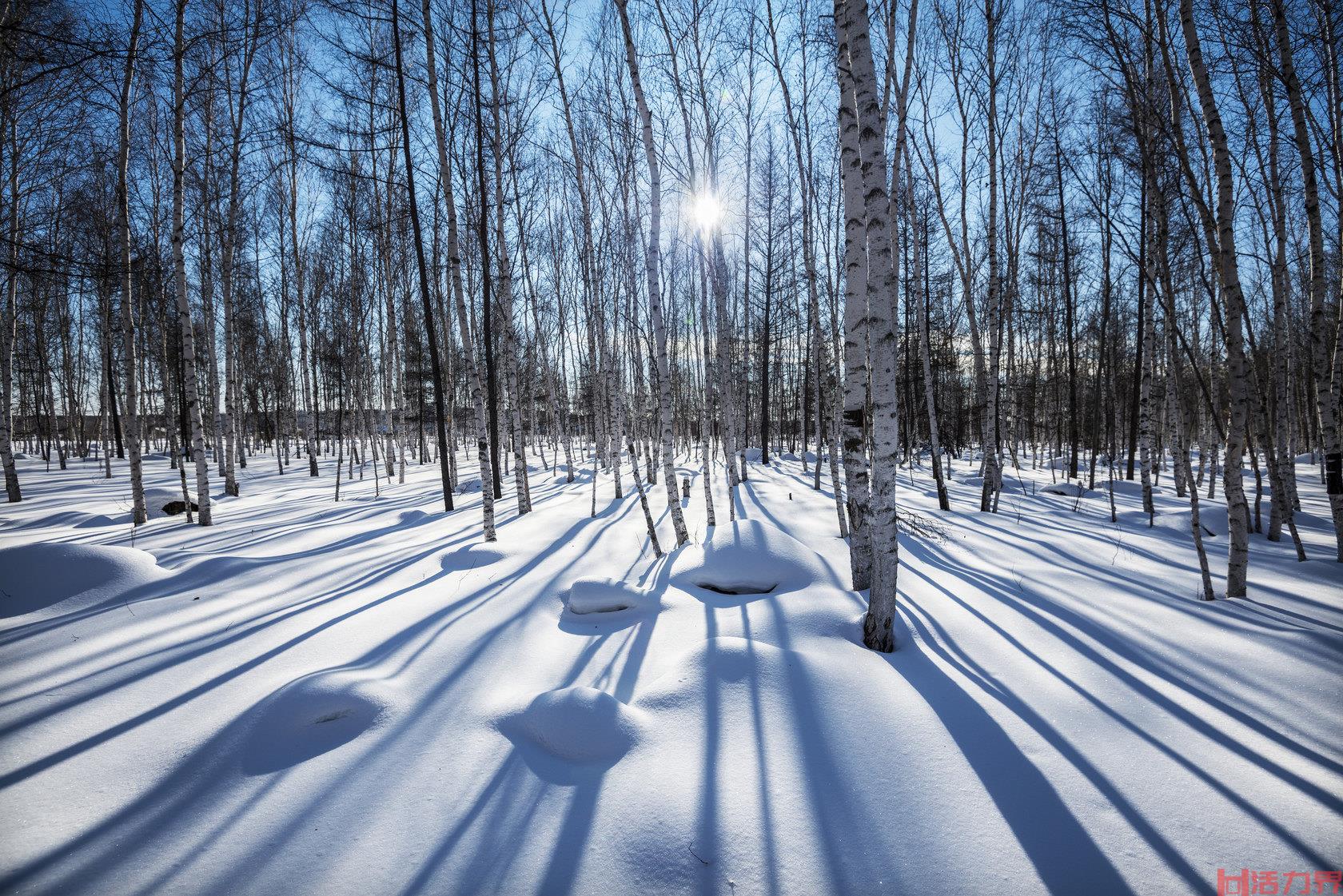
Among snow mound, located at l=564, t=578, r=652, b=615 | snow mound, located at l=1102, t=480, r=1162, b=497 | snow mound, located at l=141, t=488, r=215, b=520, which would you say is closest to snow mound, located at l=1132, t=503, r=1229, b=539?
snow mound, located at l=1102, t=480, r=1162, b=497

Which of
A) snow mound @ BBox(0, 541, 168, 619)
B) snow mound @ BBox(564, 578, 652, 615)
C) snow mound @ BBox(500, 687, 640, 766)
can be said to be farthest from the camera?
snow mound @ BBox(564, 578, 652, 615)

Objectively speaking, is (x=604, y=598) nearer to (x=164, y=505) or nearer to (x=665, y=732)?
(x=665, y=732)

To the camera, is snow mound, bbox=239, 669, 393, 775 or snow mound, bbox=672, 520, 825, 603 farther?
snow mound, bbox=672, 520, 825, 603

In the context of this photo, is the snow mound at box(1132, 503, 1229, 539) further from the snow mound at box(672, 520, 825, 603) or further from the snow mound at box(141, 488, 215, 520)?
the snow mound at box(141, 488, 215, 520)

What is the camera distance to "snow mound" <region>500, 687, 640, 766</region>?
7.78 ft

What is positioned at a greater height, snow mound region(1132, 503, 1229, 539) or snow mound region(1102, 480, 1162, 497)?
snow mound region(1132, 503, 1229, 539)

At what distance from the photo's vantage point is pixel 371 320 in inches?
778

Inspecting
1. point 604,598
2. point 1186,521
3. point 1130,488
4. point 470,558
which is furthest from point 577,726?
point 1130,488

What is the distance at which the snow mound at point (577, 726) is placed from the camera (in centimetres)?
237

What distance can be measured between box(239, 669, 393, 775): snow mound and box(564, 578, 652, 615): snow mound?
5.62ft

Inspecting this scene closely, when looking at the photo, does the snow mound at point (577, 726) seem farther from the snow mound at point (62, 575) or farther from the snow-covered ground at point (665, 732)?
the snow mound at point (62, 575)

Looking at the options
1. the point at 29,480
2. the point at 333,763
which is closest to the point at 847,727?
the point at 333,763

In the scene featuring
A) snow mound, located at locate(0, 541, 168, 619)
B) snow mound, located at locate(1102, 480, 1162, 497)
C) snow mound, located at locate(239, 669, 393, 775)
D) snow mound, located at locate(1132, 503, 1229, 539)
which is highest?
snow mound, located at locate(0, 541, 168, 619)

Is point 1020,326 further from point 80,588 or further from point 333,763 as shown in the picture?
point 80,588
